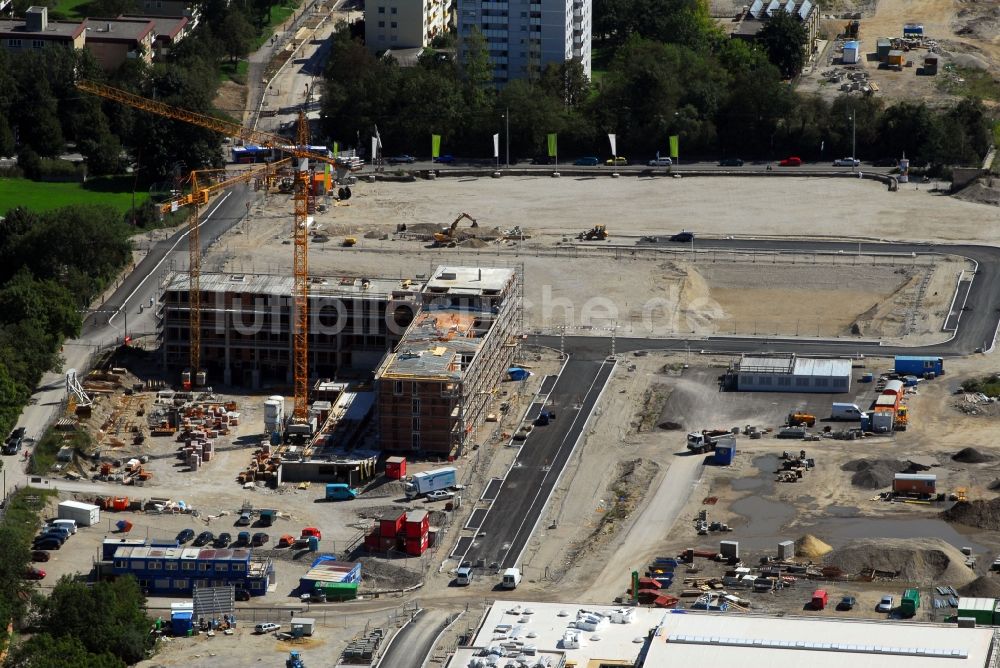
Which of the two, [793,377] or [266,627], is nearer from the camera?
[266,627]

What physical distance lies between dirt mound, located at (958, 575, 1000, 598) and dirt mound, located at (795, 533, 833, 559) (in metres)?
7.41

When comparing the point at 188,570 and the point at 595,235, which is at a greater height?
the point at 595,235

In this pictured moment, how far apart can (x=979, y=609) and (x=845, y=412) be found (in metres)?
31.0

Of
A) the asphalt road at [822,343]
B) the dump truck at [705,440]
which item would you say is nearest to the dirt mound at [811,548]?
the dump truck at [705,440]

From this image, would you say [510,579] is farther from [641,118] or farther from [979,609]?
[641,118]

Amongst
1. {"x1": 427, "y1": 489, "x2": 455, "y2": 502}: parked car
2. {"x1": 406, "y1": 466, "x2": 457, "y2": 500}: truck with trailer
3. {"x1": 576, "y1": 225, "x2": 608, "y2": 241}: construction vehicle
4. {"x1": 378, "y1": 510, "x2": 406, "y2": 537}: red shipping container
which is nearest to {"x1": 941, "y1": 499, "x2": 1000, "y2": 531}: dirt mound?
{"x1": 427, "y1": 489, "x2": 455, "y2": 502}: parked car

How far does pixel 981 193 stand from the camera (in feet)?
592

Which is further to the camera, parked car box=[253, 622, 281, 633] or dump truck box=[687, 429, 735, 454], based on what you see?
dump truck box=[687, 429, 735, 454]

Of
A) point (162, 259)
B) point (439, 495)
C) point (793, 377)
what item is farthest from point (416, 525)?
point (162, 259)

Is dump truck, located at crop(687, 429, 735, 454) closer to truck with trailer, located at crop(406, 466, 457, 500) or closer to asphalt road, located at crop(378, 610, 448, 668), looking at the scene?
truck with trailer, located at crop(406, 466, 457, 500)

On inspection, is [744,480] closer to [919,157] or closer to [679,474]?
[679,474]

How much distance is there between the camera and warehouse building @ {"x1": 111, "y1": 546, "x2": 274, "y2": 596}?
359 ft

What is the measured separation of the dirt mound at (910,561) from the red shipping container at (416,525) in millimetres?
19382

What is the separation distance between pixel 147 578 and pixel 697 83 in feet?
324
